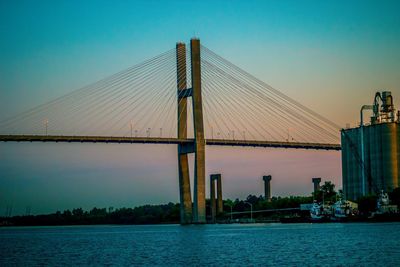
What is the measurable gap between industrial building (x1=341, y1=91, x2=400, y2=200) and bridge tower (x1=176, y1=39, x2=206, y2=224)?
1069 inches

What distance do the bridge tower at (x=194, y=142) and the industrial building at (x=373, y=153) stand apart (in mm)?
27161

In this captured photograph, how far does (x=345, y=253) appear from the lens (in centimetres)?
3988

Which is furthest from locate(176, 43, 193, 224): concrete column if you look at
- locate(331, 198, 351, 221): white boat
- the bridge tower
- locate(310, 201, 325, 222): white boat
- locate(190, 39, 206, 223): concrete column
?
locate(310, 201, 325, 222): white boat

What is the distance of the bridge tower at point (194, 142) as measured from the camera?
2758 inches

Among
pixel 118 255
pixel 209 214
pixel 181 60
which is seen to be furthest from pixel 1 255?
pixel 209 214

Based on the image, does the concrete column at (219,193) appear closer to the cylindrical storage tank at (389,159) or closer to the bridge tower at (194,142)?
the cylindrical storage tank at (389,159)

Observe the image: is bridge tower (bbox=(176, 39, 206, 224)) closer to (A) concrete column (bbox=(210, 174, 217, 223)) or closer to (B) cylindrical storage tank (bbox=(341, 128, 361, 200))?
(B) cylindrical storage tank (bbox=(341, 128, 361, 200))

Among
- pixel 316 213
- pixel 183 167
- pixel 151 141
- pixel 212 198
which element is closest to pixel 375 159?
pixel 316 213

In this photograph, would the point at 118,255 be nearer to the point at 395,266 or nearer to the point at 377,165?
the point at 395,266

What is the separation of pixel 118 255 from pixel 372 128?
5716 centimetres

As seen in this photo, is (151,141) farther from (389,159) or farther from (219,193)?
(219,193)

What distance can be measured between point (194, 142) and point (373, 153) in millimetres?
30099

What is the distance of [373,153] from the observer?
9262cm

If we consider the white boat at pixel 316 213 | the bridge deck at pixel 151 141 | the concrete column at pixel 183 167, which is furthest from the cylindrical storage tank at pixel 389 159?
the concrete column at pixel 183 167
